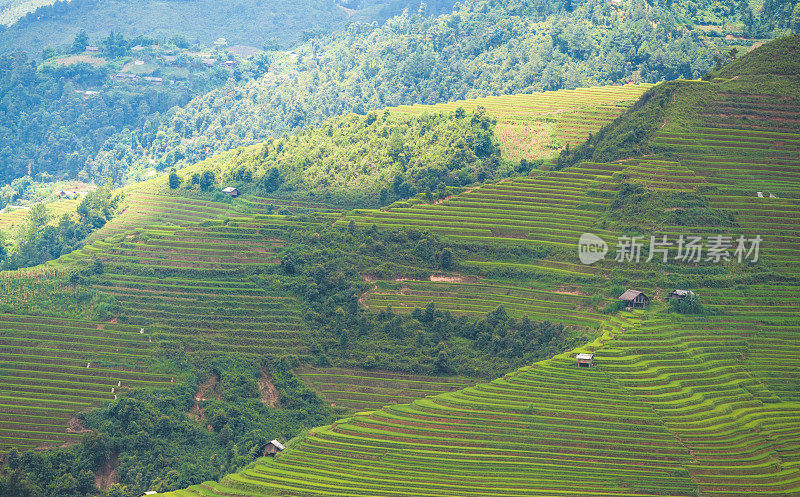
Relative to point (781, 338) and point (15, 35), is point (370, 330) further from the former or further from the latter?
point (15, 35)

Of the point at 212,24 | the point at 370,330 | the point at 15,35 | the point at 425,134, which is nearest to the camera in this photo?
the point at 370,330

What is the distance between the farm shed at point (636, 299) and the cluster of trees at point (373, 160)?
1653cm

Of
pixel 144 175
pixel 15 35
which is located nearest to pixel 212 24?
pixel 15 35

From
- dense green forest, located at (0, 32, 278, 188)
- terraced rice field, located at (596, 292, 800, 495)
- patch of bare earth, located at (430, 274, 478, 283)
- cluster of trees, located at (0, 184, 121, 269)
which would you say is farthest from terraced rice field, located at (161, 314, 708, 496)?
dense green forest, located at (0, 32, 278, 188)

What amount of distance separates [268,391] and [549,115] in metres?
29.4

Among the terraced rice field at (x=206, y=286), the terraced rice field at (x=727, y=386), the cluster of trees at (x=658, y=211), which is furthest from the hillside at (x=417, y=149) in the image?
the terraced rice field at (x=727, y=386)

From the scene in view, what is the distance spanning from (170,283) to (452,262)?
516 inches

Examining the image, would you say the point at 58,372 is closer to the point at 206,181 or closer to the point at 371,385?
the point at 371,385

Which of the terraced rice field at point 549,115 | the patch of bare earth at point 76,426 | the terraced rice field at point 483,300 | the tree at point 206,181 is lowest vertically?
the patch of bare earth at point 76,426

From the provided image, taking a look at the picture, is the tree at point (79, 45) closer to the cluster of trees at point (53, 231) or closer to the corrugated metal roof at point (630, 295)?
the cluster of trees at point (53, 231)

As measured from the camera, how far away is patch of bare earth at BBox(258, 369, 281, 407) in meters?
45.6

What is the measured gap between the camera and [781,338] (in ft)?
149

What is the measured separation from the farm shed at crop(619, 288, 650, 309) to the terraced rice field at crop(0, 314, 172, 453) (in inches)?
769

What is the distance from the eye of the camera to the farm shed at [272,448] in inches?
1602
